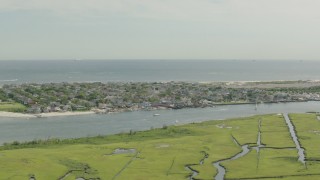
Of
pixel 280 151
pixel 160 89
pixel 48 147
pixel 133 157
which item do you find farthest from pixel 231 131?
pixel 160 89

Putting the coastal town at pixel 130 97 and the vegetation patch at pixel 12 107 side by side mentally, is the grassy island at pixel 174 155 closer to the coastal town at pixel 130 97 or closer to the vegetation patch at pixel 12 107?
the coastal town at pixel 130 97

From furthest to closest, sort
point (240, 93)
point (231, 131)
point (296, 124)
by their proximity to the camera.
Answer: point (240, 93) → point (296, 124) → point (231, 131)

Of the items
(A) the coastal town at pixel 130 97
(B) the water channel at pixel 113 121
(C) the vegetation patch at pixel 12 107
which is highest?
(A) the coastal town at pixel 130 97

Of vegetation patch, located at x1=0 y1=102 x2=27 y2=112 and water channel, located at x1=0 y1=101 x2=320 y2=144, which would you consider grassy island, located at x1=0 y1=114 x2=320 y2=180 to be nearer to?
water channel, located at x1=0 y1=101 x2=320 y2=144

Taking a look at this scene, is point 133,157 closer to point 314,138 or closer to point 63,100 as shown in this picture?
point 314,138

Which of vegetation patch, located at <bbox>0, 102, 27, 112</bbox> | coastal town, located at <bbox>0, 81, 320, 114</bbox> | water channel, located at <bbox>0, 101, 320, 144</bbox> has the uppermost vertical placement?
coastal town, located at <bbox>0, 81, 320, 114</bbox>

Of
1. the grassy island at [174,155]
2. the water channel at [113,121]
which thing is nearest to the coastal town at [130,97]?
the water channel at [113,121]

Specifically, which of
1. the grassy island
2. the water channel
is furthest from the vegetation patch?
the grassy island
